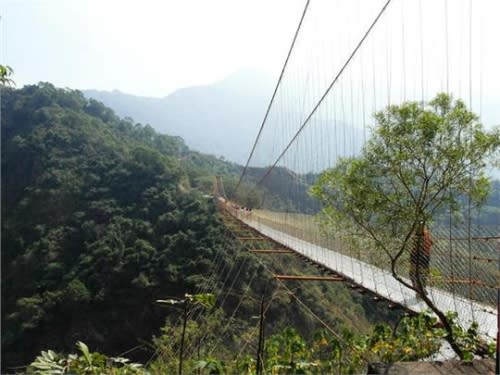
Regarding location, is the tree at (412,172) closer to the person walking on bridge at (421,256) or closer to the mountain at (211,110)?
the person walking on bridge at (421,256)

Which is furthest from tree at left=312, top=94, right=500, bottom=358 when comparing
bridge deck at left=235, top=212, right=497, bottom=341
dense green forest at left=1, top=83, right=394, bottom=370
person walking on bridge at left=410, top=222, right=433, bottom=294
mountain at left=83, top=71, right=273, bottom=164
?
mountain at left=83, top=71, right=273, bottom=164

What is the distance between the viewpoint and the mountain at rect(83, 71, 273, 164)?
128 meters

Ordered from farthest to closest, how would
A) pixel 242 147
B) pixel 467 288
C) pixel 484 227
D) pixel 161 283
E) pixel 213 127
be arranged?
1. pixel 213 127
2. pixel 242 147
3. pixel 161 283
4. pixel 467 288
5. pixel 484 227

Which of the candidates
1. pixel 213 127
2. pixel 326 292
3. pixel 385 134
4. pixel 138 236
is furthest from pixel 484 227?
pixel 213 127

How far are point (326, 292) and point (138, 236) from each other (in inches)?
364

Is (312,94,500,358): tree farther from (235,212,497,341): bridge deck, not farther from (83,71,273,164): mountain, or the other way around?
(83,71,273,164): mountain

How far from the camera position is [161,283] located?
55.9 ft

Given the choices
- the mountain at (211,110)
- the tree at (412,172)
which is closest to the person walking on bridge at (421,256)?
the tree at (412,172)

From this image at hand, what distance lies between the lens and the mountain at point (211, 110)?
127938mm

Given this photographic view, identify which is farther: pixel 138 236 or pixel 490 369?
pixel 138 236

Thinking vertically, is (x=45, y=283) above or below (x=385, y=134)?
below

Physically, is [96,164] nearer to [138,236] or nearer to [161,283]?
[138,236]

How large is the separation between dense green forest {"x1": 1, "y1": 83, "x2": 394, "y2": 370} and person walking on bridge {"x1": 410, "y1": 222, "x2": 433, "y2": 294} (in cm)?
693

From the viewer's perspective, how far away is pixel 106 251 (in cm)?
1920
